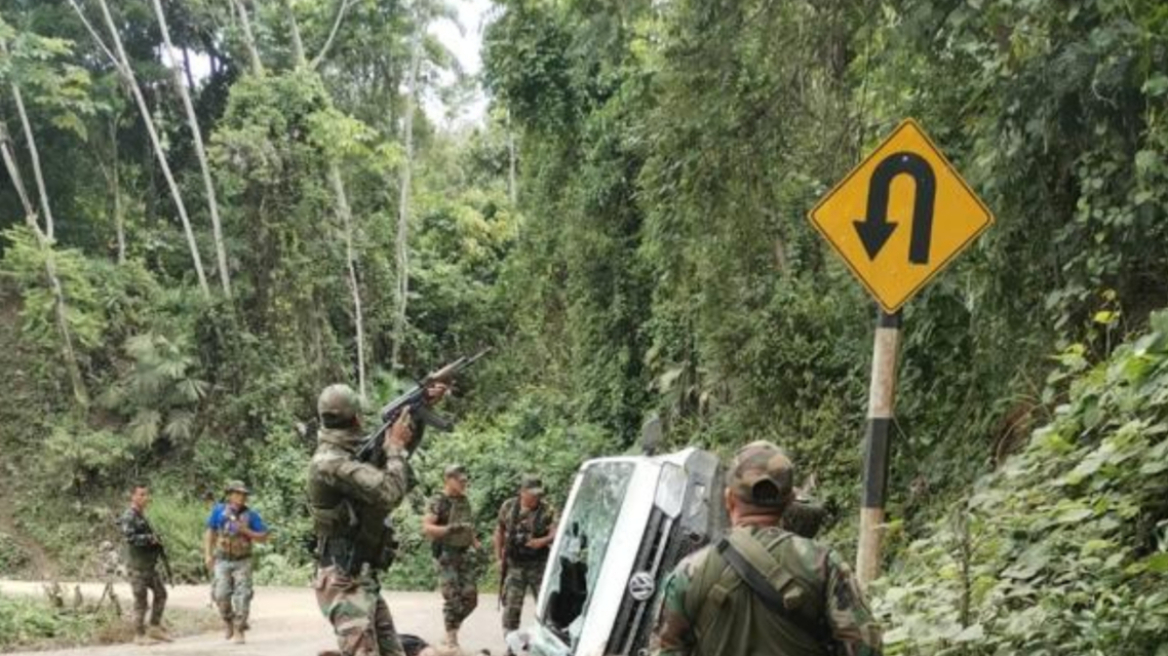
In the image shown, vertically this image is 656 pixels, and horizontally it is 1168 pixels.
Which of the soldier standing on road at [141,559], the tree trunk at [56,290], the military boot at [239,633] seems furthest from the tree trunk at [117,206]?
the military boot at [239,633]

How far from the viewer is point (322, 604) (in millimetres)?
6094

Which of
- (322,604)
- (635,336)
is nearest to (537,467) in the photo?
(635,336)

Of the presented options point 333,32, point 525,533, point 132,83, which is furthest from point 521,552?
point 333,32

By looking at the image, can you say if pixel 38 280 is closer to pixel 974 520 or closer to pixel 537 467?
pixel 537 467

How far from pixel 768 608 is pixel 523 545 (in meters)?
7.99

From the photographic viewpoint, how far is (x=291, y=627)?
15938 millimetres

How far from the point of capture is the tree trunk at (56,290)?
2778 centimetres

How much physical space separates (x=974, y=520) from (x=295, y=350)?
26.7m

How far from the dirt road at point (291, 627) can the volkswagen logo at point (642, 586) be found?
734 cm

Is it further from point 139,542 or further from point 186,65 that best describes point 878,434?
point 186,65

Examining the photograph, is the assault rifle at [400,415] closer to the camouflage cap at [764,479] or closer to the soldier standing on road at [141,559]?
the camouflage cap at [764,479]

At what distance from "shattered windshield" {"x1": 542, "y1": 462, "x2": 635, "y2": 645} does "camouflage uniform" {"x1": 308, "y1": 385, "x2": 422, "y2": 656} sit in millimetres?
870

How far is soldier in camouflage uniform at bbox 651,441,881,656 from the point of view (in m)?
3.27

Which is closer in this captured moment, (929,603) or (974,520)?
(929,603)
